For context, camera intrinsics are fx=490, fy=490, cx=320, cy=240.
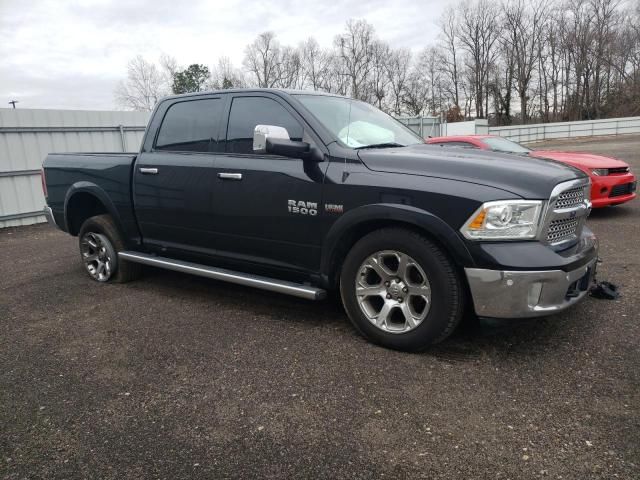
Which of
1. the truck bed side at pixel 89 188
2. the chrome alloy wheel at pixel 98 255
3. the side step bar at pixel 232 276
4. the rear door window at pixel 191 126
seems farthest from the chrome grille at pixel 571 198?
the chrome alloy wheel at pixel 98 255

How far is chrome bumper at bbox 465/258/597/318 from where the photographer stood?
2.88m

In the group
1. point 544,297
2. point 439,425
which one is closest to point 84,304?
point 439,425

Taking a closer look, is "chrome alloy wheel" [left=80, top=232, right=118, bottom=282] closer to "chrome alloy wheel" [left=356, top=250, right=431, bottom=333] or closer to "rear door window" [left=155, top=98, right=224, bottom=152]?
"rear door window" [left=155, top=98, right=224, bottom=152]

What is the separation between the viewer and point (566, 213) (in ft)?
10.4

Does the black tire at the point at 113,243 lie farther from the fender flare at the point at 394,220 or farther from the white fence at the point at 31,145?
the white fence at the point at 31,145

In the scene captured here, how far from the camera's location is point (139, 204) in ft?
15.6

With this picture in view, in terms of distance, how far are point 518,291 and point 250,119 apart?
2483 mm

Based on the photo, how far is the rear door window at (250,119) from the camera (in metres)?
3.85

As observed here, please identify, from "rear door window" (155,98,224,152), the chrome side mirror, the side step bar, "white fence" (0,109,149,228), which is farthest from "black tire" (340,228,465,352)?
"white fence" (0,109,149,228)

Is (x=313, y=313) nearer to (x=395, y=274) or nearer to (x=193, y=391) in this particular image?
(x=395, y=274)

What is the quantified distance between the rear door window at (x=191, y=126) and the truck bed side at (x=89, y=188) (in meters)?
Answer: 0.47

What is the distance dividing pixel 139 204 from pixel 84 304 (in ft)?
3.67

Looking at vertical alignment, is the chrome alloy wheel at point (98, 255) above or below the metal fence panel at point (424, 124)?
below

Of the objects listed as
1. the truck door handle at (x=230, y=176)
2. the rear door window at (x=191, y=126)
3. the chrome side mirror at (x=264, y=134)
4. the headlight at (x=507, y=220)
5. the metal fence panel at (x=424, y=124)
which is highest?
the metal fence panel at (x=424, y=124)
